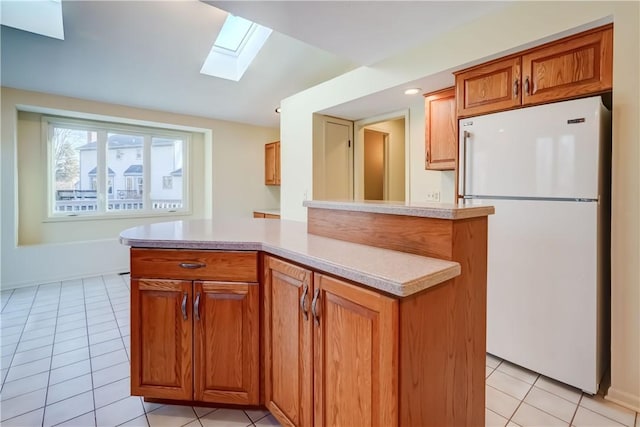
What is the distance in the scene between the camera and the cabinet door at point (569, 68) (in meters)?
1.69

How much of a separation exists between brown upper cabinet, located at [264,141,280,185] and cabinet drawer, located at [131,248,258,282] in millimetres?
4011

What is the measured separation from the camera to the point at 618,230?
1.67m

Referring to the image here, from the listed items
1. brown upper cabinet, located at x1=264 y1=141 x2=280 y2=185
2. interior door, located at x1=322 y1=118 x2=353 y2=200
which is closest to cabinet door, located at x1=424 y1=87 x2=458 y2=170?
interior door, located at x1=322 y1=118 x2=353 y2=200

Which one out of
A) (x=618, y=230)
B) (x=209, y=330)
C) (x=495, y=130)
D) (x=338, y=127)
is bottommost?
(x=209, y=330)

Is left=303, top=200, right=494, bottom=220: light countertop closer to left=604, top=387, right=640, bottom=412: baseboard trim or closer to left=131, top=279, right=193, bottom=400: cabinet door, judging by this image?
left=131, top=279, right=193, bottom=400: cabinet door

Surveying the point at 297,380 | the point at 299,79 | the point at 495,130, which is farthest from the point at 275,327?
the point at 299,79

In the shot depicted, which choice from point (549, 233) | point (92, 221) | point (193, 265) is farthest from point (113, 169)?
point (549, 233)

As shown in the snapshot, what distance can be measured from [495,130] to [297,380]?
1.92 metres

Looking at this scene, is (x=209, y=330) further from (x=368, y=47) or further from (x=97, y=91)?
(x=97, y=91)

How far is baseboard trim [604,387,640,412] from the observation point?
166 centimetres

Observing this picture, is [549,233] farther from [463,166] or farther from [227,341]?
[227,341]

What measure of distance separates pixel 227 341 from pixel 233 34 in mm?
3528

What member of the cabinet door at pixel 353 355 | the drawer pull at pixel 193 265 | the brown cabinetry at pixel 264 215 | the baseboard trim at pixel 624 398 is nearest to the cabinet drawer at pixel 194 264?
the drawer pull at pixel 193 265

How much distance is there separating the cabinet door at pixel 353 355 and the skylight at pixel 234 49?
3208mm
